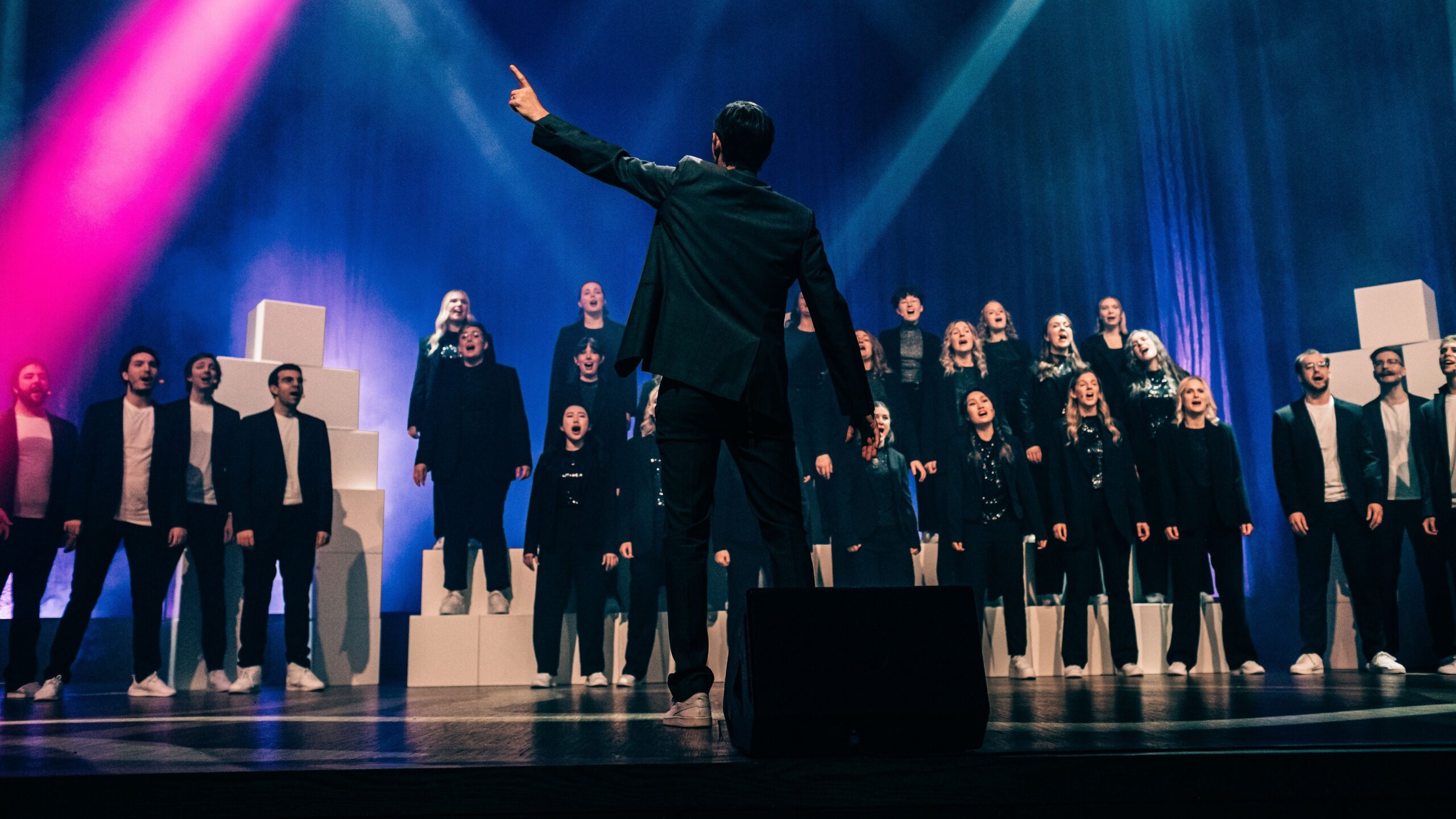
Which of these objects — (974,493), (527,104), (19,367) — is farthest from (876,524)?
(19,367)

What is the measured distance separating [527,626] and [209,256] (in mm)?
3910

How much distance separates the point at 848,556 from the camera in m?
5.38

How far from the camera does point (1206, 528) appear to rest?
5176 mm

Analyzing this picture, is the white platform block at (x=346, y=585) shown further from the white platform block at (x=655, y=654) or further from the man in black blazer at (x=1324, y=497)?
the man in black blazer at (x=1324, y=497)

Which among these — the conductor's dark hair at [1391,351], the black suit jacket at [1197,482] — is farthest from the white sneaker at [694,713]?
the conductor's dark hair at [1391,351]

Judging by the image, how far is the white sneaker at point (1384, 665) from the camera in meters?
4.80

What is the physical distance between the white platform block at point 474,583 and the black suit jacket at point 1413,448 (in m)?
4.64

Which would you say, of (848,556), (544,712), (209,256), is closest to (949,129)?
(848,556)

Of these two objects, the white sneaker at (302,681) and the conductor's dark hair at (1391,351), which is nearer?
the white sneaker at (302,681)

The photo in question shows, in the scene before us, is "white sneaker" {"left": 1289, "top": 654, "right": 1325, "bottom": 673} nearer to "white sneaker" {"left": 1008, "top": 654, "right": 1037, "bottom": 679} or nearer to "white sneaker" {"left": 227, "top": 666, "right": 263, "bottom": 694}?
"white sneaker" {"left": 1008, "top": 654, "right": 1037, "bottom": 679}

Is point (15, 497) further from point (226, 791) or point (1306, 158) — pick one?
point (1306, 158)

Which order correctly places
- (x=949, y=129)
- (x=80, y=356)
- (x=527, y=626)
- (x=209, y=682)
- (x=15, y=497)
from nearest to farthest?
(x=15, y=497) < (x=209, y=682) < (x=527, y=626) < (x=80, y=356) < (x=949, y=129)

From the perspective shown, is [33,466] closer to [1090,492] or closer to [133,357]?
[133,357]

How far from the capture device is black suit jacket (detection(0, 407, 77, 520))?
15.4 ft
